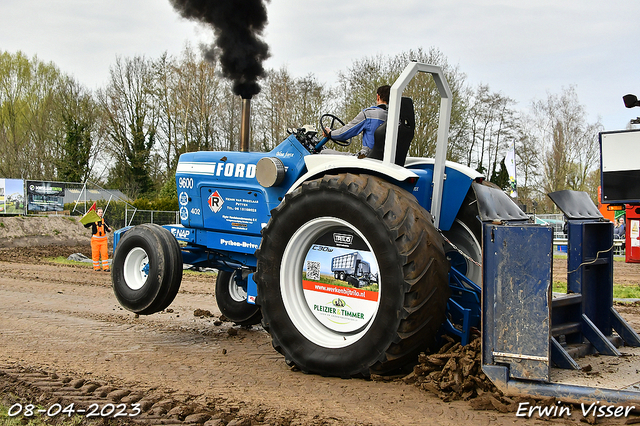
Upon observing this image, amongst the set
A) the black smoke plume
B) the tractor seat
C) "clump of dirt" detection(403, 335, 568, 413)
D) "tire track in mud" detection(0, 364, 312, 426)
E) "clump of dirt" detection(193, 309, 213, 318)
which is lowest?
"clump of dirt" detection(193, 309, 213, 318)

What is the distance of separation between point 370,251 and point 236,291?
3.18m

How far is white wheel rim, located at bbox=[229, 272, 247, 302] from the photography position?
6.94 metres

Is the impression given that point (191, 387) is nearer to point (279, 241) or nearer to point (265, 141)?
point (279, 241)

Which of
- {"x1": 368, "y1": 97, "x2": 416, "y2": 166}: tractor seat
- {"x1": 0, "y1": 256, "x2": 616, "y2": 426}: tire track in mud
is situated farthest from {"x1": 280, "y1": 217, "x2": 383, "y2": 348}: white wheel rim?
{"x1": 368, "y1": 97, "x2": 416, "y2": 166}: tractor seat

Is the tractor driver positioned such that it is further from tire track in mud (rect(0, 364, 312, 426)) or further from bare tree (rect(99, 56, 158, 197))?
bare tree (rect(99, 56, 158, 197))

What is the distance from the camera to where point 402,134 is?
4738 mm

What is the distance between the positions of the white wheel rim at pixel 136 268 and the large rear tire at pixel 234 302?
117cm

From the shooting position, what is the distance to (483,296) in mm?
3580

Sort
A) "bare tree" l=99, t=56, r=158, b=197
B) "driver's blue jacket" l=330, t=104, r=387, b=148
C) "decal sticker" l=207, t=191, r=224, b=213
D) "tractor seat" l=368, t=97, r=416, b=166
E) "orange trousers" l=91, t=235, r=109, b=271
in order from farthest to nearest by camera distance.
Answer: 1. "bare tree" l=99, t=56, r=158, b=197
2. "orange trousers" l=91, t=235, r=109, b=271
3. "decal sticker" l=207, t=191, r=224, b=213
4. "driver's blue jacket" l=330, t=104, r=387, b=148
5. "tractor seat" l=368, t=97, r=416, b=166

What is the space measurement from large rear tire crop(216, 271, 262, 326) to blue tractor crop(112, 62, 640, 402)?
3.16 ft

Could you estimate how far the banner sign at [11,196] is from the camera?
1016 inches

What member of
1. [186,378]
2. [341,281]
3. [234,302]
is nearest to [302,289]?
[341,281]

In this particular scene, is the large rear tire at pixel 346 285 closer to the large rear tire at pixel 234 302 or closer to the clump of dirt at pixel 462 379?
the clump of dirt at pixel 462 379

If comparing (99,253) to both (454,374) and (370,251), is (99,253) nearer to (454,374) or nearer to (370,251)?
(370,251)
